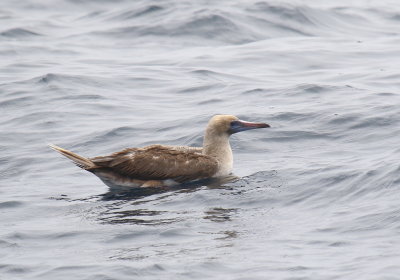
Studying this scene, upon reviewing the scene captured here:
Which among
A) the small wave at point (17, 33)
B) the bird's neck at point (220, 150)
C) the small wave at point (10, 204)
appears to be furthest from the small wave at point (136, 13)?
the small wave at point (10, 204)

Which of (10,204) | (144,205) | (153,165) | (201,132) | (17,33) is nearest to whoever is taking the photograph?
(144,205)

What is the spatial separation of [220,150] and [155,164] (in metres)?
1.12

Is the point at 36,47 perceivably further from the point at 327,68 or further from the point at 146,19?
the point at 327,68

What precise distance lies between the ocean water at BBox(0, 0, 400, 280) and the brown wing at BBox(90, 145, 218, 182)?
0.38m

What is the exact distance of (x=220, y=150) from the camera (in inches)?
600

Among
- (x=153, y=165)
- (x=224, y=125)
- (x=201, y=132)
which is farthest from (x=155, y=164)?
(x=201, y=132)

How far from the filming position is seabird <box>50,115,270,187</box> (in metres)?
14.5

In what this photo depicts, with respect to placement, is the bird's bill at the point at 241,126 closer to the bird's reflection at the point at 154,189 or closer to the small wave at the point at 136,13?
the bird's reflection at the point at 154,189

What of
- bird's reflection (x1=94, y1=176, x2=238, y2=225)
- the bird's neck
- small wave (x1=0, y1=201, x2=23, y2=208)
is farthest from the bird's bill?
small wave (x1=0, y1=201, x2=23, y2=208)

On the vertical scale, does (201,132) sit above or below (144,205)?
below

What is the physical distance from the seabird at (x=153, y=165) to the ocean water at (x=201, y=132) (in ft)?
Answer: 1.04

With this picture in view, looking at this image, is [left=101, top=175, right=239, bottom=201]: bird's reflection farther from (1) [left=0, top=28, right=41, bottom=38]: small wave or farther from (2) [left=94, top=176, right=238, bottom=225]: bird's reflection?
(1) [left=0, top=28, right=41, bottom=38]: small wave

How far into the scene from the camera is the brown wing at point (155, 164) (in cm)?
1450

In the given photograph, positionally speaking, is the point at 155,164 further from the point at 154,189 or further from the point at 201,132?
the point at 201,132
